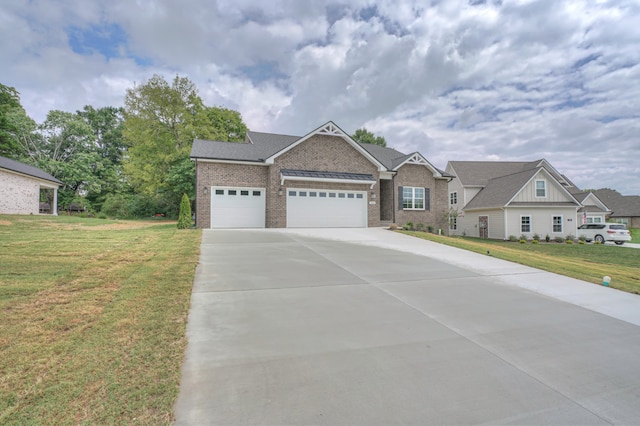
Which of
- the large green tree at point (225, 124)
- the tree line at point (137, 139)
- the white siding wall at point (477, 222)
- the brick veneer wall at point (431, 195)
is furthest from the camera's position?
the large green tree at point (225, 124)

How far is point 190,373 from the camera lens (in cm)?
286

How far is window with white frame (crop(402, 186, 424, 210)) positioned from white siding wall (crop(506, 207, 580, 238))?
10101 millimetres

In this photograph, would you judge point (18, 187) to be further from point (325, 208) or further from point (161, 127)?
point (325, 208)

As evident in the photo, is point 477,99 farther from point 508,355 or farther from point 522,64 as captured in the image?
point 508,355

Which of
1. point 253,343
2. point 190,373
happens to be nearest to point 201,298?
point 253,343

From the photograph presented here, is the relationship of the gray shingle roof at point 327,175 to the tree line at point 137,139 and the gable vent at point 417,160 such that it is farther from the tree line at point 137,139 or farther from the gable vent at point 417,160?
the tree line at point 137,139

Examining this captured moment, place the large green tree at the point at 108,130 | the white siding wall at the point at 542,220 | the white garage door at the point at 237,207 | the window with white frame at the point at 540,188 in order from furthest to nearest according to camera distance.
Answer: the large green tree at the point at 108,130
the window with white frame at the point at 540,188
the white siding wall at the point at 542,220
the white garage door at the point at 237,207

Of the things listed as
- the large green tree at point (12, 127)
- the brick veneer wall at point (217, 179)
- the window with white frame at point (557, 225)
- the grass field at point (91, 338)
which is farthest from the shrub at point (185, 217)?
the window with white frame at point (557, 225)

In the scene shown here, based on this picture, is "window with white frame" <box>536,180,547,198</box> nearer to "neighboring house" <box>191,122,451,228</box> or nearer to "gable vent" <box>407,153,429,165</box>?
"gable vent" <box>407,153,429,165</box>

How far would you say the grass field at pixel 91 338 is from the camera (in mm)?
2291

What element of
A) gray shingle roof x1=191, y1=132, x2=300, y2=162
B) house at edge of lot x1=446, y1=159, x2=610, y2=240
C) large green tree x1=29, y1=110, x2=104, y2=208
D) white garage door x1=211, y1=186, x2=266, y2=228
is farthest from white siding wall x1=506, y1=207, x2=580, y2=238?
large green tree x1=29, y1=110, x2=104, y2=208

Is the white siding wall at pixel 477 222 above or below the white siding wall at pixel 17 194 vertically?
below

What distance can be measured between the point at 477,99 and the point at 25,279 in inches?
845

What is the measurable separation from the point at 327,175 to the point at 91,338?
48.5 ft
